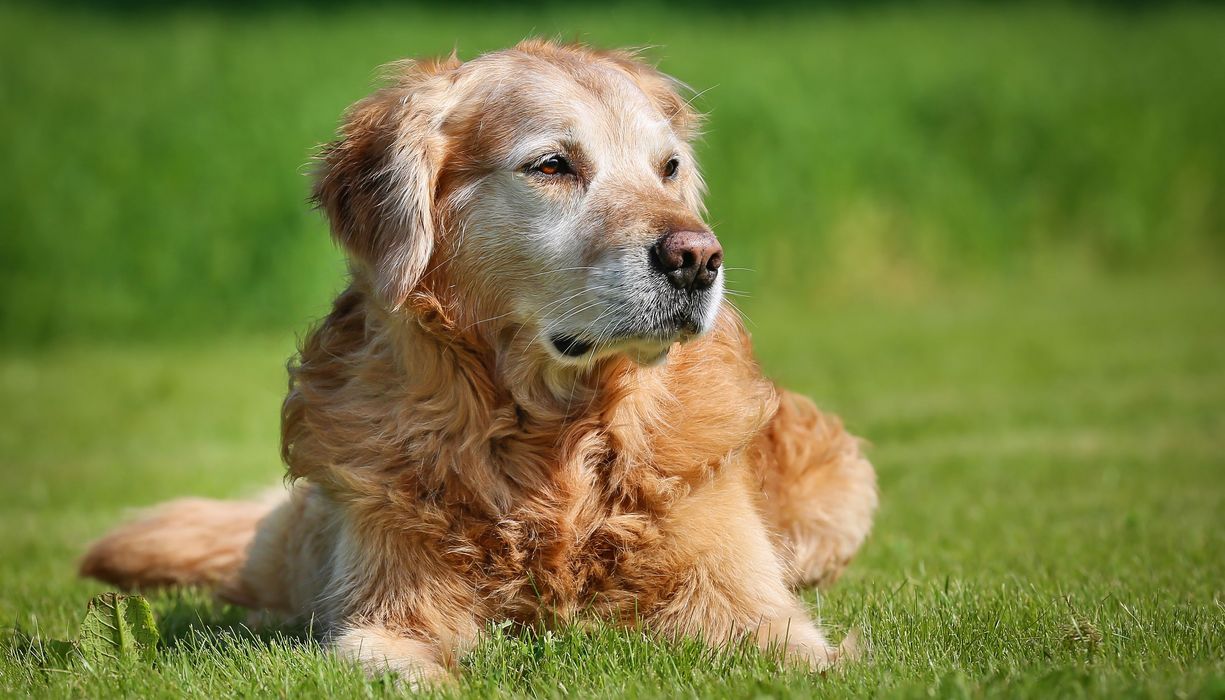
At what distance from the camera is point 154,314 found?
14.6 meters

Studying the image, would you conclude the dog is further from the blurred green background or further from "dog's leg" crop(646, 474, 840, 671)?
the blurred green background

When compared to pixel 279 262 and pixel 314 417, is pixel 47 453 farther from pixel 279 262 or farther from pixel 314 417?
pixel 314 417

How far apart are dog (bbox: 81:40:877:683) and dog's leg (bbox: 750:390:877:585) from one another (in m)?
0.61

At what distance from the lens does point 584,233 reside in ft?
13.6

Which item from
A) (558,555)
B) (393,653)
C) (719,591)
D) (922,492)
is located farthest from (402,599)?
(922,492)

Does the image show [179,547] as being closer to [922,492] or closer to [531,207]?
[531,207]

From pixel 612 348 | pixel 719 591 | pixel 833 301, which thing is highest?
pixel 612 348

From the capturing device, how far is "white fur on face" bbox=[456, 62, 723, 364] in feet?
13.1

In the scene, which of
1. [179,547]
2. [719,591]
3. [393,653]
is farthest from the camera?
[179,547]

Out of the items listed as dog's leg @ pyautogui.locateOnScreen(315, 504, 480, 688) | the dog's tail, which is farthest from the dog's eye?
the dog's tail

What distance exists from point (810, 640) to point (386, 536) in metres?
1.39

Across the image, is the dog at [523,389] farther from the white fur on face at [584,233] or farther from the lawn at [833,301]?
the lawn at [833,301]

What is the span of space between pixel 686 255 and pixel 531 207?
2.05 ft

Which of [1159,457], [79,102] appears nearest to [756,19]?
[79,102]
